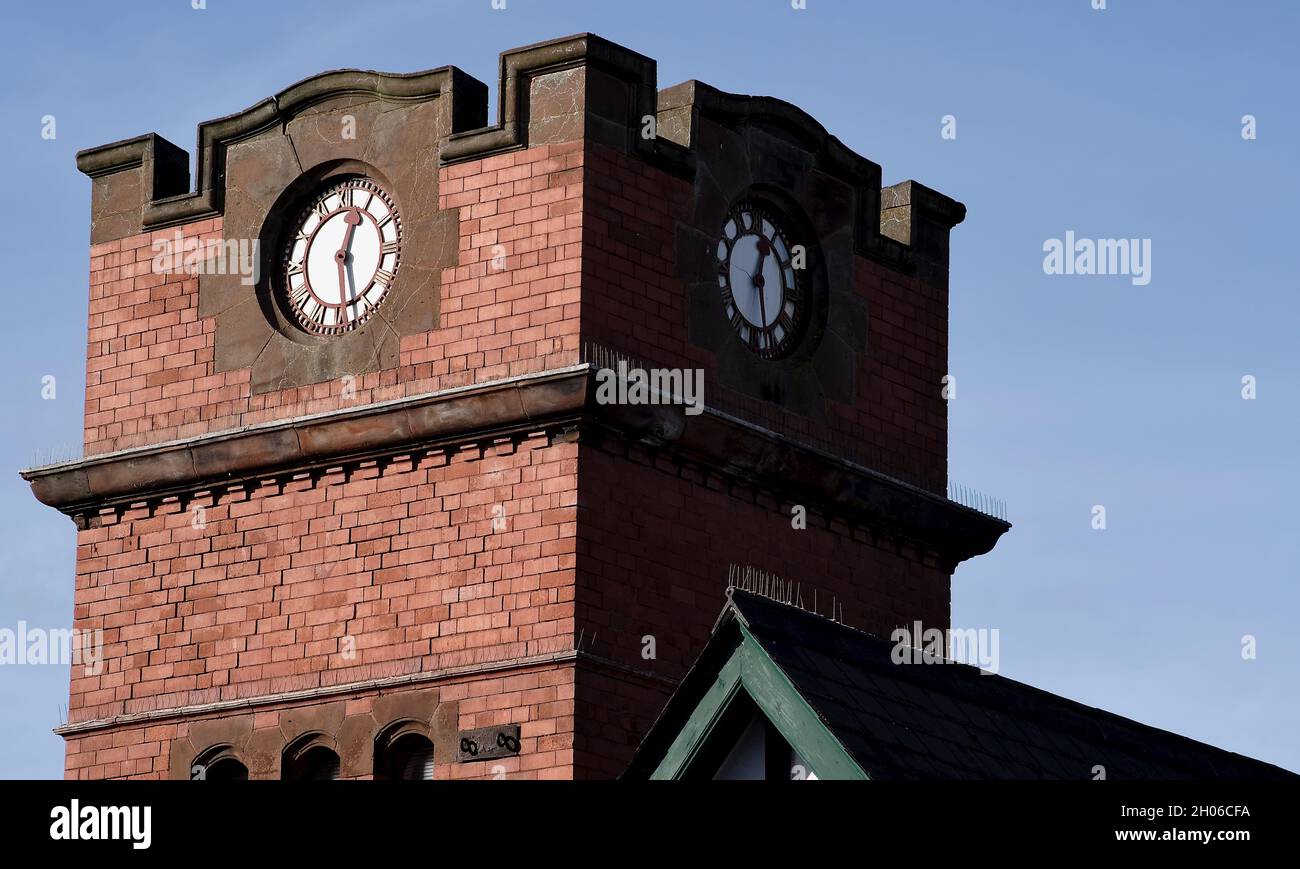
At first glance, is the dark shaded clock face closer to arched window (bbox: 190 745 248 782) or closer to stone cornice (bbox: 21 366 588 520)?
stone cornice (bbox: 21 366 588 520)

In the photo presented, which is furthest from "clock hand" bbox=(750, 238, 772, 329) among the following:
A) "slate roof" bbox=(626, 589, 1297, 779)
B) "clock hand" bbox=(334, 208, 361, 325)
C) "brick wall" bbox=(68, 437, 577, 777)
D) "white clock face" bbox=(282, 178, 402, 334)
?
"slate roof" bbox=(626, 589, 1297, 779)

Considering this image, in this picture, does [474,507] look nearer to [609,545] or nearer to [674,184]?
[609,545]

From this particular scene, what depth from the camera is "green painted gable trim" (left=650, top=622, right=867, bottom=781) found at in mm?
26516

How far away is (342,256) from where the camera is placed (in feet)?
149

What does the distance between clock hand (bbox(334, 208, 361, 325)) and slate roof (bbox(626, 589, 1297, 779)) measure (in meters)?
15.2

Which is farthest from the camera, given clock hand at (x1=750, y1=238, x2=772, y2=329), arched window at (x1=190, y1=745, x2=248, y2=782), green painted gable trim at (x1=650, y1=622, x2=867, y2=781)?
clock hand at (x1=750, y1=238, x2=772, y2=329)

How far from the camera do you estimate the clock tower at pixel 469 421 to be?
42.6m

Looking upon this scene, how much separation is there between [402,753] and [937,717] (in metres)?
15.4

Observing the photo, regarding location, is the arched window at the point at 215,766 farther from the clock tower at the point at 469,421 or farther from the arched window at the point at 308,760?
the arched window at the point at 308,760

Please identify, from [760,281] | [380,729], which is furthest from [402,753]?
[760,281]

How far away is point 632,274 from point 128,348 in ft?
26.9

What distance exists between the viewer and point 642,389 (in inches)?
1694
